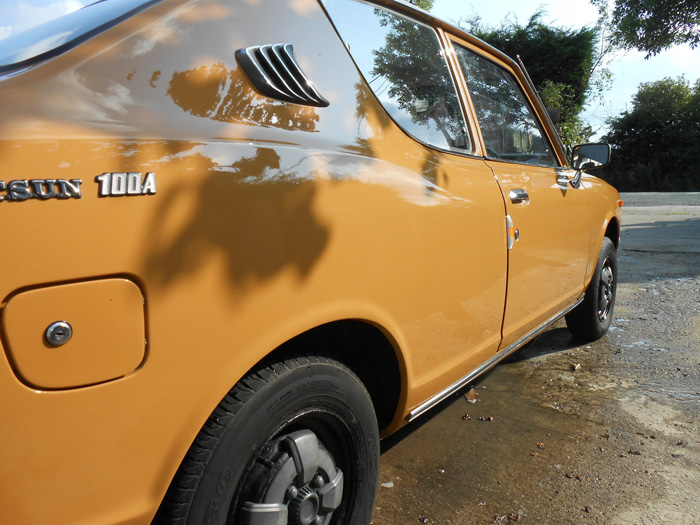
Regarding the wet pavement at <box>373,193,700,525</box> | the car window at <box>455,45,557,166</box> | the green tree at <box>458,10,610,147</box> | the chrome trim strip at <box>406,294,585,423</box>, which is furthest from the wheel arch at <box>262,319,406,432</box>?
the green tree at <box>458,10,610,147</box>

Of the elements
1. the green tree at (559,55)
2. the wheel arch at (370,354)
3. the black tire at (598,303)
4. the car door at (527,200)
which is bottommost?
the black tire at (598,303)

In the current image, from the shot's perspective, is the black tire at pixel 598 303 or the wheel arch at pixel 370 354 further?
the black tire at pixel 598 303

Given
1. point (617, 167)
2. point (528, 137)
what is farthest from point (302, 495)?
point (617, 167)

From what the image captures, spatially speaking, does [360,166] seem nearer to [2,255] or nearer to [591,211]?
[2,255]

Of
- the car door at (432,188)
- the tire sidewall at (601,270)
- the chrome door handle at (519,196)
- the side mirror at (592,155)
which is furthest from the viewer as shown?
the tire sidewall at (601,270)

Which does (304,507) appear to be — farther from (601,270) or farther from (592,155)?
(601,270)

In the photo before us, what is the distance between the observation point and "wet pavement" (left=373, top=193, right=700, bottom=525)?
238 centimetres

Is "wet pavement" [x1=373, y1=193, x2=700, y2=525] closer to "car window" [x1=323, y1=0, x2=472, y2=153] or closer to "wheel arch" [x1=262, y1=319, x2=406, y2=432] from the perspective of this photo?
"wheel arch" [x1=262, y1=319, x2=406, y2=432]

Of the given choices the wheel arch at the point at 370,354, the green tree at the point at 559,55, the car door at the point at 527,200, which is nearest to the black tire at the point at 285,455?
the wheel arch at the point at 370,354

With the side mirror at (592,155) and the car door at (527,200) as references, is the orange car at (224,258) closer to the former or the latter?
the car door at (527,200)

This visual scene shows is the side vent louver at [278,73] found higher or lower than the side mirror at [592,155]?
higher

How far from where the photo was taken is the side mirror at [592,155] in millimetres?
3758

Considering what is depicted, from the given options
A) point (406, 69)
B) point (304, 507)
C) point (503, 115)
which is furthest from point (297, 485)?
point (503, 115)

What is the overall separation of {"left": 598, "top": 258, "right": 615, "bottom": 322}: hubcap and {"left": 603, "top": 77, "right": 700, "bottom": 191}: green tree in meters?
22.8
